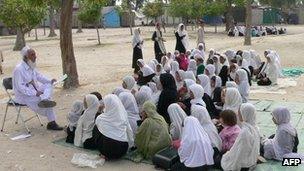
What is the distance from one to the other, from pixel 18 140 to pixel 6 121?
1367 millimetres

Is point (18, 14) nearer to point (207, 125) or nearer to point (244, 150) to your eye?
point (207, 125)

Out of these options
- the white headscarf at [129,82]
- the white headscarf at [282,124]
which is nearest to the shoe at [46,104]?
the white headscarf at [129,82]

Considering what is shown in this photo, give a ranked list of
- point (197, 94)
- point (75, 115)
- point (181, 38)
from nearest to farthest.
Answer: point (197, 94) < point (75, 115) < point (181, 38)

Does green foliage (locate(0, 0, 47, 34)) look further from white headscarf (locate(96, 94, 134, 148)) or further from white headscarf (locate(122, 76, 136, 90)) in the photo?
white headscarf (locate(96, 94, 134, 148))

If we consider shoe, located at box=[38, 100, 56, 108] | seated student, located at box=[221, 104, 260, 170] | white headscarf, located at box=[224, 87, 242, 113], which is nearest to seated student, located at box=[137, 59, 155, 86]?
shoe, located at box=[38, 100, 56, 108]

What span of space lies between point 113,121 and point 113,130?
117 millimetres

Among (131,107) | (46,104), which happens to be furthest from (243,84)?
(46,104)

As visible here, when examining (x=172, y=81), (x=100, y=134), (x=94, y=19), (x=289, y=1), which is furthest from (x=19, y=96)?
(x=289, y=1)

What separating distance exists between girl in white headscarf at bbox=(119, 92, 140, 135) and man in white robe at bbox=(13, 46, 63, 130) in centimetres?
137

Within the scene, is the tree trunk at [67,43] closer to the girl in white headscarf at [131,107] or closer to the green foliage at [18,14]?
the girl in white headscarf at [131,107]

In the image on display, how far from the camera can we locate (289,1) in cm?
5494

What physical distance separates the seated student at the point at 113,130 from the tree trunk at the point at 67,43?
201 inches

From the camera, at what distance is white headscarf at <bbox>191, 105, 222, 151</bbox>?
5.34 m

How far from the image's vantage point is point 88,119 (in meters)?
6.22
